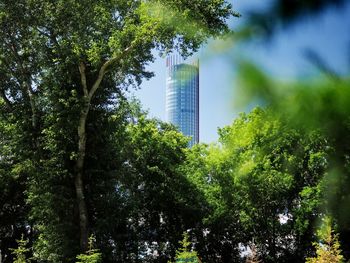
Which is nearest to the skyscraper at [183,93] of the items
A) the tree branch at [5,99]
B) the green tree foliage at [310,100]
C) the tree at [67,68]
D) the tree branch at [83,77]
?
the green tree foliage at [310,100]

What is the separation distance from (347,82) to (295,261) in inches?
882

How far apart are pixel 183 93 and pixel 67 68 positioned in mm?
18569

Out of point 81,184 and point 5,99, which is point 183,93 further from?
point 5,99

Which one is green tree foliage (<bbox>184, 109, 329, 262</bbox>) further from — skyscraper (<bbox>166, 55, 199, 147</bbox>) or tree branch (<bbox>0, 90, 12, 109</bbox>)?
skyscraper (<bbox>166, 55, 199, 147</bbox>)

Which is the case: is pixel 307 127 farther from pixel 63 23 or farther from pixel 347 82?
pixel 63 23

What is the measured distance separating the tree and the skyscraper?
16101mm

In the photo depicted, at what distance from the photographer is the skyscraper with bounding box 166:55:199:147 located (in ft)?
4.23

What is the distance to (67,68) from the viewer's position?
19.4 meters

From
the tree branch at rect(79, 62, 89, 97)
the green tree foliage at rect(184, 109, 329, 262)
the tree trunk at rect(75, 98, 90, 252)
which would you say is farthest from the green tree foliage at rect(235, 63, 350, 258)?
the green tree foliage at rect(184, 109, 329, 262)

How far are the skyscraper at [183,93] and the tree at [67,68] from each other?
1610 centimetres

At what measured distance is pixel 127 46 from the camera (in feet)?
61.1

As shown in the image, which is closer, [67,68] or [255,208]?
[67,68]

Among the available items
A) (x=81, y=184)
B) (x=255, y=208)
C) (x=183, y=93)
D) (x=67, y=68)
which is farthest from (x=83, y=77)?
(x=183, y=93)

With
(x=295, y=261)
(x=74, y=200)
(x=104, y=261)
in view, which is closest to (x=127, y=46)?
(x=74, y=200)
